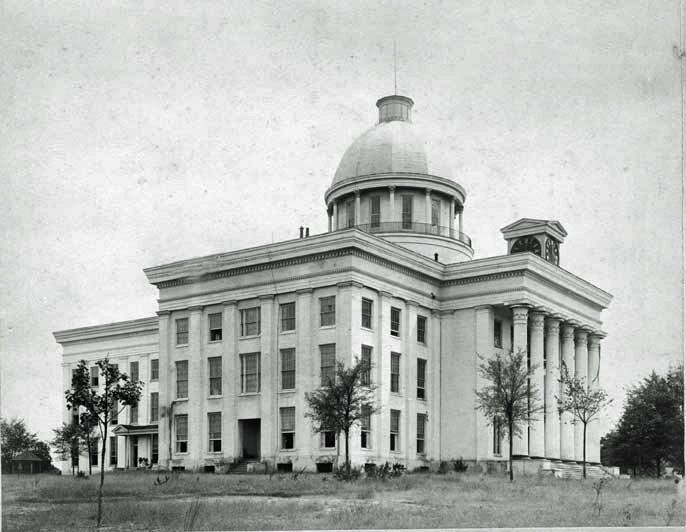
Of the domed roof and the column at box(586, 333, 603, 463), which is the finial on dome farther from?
the column at box(586, 333, 603, 463)

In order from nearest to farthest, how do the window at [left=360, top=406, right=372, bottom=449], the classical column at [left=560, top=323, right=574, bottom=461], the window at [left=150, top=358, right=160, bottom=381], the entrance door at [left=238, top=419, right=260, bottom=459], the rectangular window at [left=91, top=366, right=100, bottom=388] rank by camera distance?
the rectangular window at [left=91, top=366, right=100, bottom=388]
the window at [left=360, top=406, right=372, bottom=449]
the entrance door at [left=238, top=419, right=260, bottom=459]
the window at [left=150, top=358, right=160, bottom=381]
the classical column at [left=560, top=323, right=574, bottom=461]

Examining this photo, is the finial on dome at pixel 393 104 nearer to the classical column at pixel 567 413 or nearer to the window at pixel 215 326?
the window at pixel 215 326

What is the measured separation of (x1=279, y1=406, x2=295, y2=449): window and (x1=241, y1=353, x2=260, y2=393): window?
2.05 meters

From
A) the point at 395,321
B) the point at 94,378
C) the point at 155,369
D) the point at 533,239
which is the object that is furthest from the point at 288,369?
the point at 94,378

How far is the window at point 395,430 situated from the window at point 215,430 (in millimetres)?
9151

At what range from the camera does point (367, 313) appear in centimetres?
5103

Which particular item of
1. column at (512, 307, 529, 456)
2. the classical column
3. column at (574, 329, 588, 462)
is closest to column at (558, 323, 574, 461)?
the classical column

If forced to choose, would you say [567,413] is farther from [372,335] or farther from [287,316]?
[287,316]

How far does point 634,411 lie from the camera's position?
58.6 m

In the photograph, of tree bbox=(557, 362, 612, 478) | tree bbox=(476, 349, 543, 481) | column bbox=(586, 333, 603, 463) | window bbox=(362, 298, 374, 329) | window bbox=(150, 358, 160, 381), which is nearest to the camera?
tree bbox=(476, 349, 543, 481)

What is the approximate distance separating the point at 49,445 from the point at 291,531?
8956mm

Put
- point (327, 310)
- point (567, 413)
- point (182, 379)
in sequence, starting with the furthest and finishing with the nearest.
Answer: point (567, 413)
point (182, 379)
point (327, 310)

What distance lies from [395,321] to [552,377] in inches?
475

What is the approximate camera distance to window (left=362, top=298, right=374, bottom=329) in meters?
50.7
